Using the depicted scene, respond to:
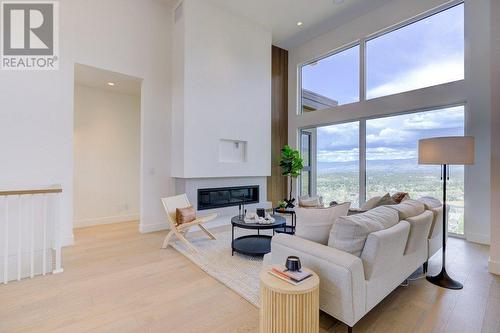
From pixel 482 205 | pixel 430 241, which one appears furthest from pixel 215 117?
pixel 482 205

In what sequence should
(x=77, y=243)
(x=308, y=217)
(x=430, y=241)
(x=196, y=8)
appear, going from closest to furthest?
(x=308, y=217) → (x=430, y=241) → (x=77, y=243) → (x=196, y=8)

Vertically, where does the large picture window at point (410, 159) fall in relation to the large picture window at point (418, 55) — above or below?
below

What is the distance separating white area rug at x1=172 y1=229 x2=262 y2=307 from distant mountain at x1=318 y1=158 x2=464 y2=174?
133 inches

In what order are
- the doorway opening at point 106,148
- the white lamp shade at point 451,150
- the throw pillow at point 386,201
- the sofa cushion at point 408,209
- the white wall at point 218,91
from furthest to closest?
the doorway opening at point 106,148, the white wall at point 218,91, the throw pillow at point 386,201, the white lamp shade at point 451,150, the sofa cushion at point 408,209

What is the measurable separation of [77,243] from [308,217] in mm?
3722

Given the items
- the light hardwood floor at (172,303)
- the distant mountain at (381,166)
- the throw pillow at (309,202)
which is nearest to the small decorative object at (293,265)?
the light hardwood floor at (172,303)

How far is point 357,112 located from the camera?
529 cm

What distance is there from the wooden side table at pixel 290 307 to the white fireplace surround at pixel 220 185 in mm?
3223

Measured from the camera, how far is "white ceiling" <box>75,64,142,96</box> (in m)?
4.00

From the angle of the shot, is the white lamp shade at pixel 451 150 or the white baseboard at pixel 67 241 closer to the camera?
the white lamp shade at pixel 451 150

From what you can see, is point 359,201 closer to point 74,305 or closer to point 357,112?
point 357,112

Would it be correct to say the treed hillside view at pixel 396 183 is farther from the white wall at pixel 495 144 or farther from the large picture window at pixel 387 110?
the white wall at pixel 495 144

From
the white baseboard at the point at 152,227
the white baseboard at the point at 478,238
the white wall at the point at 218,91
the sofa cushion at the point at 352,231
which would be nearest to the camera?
the sofa cushion at the point at 352,231

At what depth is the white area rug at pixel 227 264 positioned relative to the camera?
7.69ft
